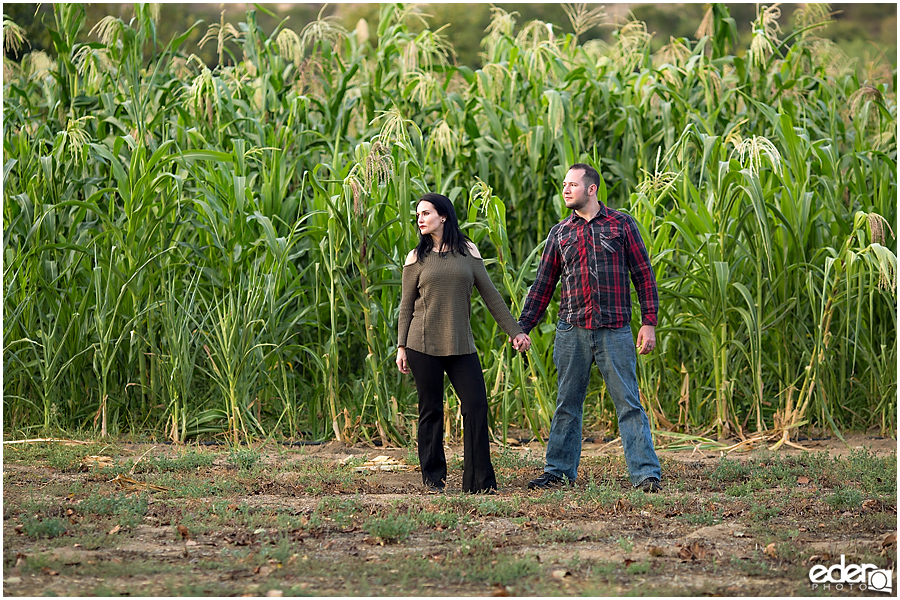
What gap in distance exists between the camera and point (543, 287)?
4.52 m

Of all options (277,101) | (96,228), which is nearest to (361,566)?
(96,228)

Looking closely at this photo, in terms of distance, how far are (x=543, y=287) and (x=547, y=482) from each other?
969 mm

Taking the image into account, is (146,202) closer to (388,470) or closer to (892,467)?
(388,470)

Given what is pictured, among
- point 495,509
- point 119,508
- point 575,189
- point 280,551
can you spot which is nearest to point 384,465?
point 495,509

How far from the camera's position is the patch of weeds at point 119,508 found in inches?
142

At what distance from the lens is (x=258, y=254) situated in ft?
19.1

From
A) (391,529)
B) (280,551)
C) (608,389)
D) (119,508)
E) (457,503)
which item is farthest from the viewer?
(608,389)

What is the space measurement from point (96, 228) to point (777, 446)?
456cm

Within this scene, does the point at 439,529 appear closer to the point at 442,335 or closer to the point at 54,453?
the point at 442,335

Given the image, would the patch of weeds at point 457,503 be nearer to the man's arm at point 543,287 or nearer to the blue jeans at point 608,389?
the blue jeans at point 608,389

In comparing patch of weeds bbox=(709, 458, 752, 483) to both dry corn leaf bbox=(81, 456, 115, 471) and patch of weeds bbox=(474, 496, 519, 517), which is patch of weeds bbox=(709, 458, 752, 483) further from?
dry corn leaf bbox=(81, 456, 115, 471)

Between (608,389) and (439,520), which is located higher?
(608,389)

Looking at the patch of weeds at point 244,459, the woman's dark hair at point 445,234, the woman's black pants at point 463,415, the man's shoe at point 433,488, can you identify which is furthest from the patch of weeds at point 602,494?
the patch of weeds at point 244,459

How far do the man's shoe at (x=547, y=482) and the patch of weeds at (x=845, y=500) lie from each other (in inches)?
47.1
